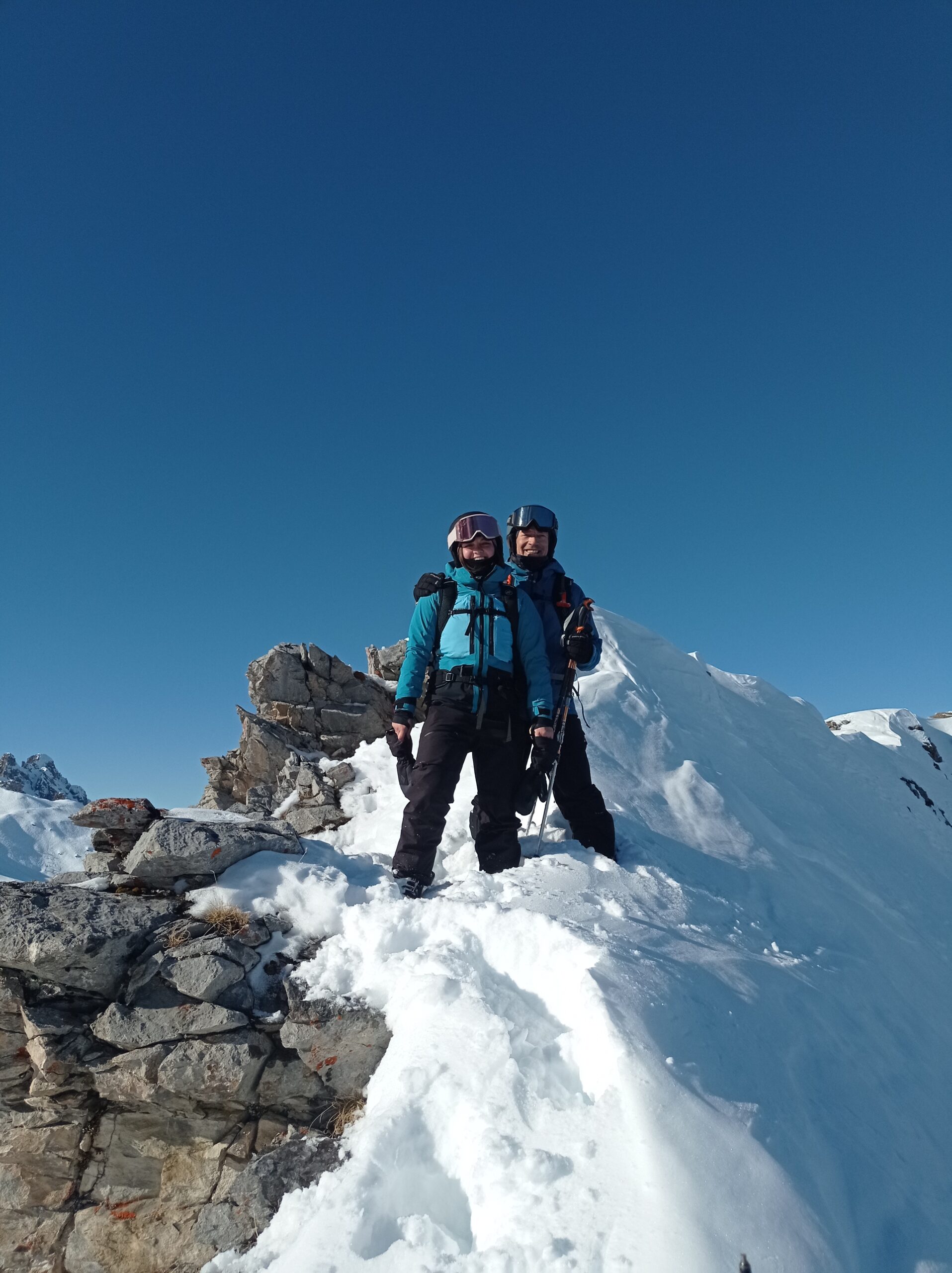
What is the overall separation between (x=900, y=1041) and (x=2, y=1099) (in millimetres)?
7116

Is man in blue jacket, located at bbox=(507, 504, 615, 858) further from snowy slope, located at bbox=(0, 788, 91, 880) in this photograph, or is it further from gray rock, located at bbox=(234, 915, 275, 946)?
snowy slope, located at bbox=(0, 788, 91, 880)

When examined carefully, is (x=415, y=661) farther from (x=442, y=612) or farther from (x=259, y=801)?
(x=259, y=801)

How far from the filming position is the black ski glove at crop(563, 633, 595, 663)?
691cm

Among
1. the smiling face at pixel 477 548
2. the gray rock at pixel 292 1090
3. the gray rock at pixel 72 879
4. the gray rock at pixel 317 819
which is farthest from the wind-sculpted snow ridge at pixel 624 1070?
the smiling face at pixel 477 548

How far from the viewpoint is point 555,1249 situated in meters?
2.92

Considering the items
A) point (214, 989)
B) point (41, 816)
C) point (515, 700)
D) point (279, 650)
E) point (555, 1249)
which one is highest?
point (41, 816)

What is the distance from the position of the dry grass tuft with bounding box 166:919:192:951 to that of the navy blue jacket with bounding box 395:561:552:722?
245 centimetres

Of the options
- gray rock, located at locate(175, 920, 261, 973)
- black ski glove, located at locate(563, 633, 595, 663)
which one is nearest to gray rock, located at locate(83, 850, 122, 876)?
gray rock, located at locate(175, 920, 261, 973)

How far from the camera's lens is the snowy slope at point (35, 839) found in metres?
63.1

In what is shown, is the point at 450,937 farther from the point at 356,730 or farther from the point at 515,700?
the point at 356,730

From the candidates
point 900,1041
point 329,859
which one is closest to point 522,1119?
point 329,859

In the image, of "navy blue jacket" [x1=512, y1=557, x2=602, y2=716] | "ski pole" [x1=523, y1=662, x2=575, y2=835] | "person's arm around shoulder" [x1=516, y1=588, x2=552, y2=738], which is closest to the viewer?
"person's arm around shoulder" [x1=516, y1=588, x2=552, y2=738]

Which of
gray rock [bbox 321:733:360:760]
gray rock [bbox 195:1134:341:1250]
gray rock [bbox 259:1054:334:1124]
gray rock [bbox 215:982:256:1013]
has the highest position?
gray rock [bbox 321:733:360:760]

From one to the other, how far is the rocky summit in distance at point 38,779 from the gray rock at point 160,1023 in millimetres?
169553
